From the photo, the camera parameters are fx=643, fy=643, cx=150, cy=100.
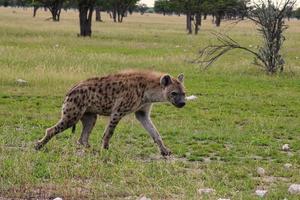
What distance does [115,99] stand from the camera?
346 inches

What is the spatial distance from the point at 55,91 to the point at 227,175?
27.2 ft

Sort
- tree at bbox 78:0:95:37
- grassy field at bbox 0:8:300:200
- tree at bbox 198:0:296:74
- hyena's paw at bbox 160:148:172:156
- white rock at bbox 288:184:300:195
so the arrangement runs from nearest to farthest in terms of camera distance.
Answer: white rock at bbox 288:184:300:195, grassy field at bbox 0:8:300:200, hyena's paw at bbox 160:148:172:156, tree at bbox 198:0:296:74, tree at bbox 78:0:95:37

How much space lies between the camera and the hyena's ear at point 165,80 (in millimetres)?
8945

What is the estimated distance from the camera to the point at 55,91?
1518cm

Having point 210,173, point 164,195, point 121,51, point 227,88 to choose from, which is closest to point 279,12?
point 227,88

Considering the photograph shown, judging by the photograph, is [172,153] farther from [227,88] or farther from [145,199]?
[227,88]

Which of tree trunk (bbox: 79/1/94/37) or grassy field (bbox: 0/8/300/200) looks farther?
tree trunk (bbox: 79/1/94/37)

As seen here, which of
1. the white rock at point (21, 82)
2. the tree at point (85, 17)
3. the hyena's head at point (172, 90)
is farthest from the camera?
the tree at point (85, 17)

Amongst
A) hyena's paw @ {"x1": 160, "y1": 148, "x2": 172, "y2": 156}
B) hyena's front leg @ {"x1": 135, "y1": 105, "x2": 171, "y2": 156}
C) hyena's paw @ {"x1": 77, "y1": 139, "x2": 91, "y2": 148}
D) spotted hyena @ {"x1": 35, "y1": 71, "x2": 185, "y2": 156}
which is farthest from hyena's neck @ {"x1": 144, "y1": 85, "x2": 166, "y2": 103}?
hyena's paw @ {"x1": 77, "y1": 139, "x2": 91, "y2": 148}

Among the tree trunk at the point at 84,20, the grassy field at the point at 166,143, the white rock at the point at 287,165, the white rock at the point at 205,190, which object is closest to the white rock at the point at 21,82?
the grassy field at the point at 166,143

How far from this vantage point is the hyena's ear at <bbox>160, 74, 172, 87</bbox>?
8.95 m

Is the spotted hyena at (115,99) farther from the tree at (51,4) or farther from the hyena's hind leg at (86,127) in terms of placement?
the tree at (51,4)

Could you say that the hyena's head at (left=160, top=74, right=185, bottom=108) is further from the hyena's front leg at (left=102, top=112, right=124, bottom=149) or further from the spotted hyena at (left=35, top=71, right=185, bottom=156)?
the hyena's front leg at (left=102, top=112, right=124, bottom=149)

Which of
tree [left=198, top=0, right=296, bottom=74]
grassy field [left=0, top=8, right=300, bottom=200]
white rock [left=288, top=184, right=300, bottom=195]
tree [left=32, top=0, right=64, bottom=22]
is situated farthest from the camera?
tree [left=32, top=0, right=64, bottom=22]
